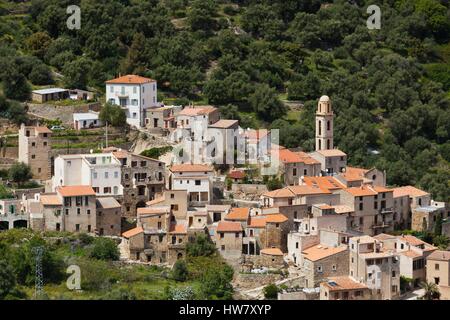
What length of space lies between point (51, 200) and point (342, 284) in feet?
36.5

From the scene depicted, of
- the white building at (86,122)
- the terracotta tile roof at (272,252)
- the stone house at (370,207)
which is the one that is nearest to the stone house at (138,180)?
the terracotta tile roof at (272,252)

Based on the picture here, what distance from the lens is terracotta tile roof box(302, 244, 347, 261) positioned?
55.0m

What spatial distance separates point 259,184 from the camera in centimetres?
6053

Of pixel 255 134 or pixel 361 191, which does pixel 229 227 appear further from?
pixel 255 134

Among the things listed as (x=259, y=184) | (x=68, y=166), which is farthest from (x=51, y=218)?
(x=259, y=184)

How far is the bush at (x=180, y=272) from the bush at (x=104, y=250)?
2.23 metres

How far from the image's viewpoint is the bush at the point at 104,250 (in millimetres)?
55125

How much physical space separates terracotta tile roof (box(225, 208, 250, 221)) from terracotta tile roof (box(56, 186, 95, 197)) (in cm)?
511

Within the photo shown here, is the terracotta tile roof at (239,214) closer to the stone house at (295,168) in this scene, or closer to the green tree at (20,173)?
the stone house at (295,168)

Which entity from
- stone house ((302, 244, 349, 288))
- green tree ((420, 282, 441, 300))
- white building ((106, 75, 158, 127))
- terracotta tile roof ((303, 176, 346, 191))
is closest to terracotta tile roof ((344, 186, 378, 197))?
terracotta tile roof ((303, 176, 346, 191))

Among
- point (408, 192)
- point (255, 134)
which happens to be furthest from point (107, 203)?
point (408, 192)

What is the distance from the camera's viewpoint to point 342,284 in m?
54.2
